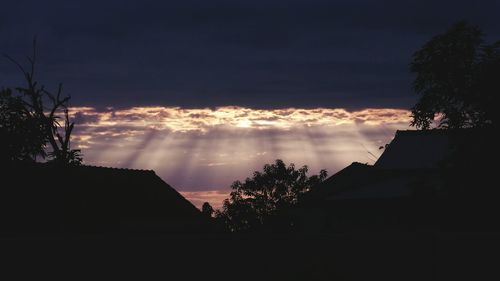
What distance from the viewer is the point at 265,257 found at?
11344 millimetres

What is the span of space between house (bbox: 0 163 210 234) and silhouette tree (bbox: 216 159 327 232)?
38.6 metres

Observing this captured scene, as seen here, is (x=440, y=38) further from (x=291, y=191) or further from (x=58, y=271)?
(x=291, y=191)

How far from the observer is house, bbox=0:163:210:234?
2739 centimetres

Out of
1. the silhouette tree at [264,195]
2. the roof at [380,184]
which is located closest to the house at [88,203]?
the roof at [380,184]

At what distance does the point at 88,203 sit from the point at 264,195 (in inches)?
1825

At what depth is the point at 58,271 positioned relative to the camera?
11.8 metres

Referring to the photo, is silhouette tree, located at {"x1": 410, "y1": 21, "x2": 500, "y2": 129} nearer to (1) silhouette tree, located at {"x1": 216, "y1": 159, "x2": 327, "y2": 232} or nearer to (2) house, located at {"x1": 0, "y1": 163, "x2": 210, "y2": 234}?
(2) house, located at {"x1": 0, "y1": 163, "x2": 210, "y2": 234}

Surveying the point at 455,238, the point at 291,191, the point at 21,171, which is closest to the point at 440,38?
the point at 21,171

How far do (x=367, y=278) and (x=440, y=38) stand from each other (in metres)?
26.9

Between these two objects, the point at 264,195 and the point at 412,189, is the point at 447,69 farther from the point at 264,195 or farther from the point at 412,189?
the point at 264,195

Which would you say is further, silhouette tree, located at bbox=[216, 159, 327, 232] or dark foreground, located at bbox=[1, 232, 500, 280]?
silhouette tree, located at bbox=[216, 159, 327, 232]

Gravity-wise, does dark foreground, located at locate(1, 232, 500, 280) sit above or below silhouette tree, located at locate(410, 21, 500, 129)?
below

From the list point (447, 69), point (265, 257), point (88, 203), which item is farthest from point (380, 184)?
point (265, 257)

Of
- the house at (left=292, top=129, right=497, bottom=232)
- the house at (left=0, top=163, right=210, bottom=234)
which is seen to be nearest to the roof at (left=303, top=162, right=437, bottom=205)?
the house at (left=292, top=129, right=497, bottom=232)
